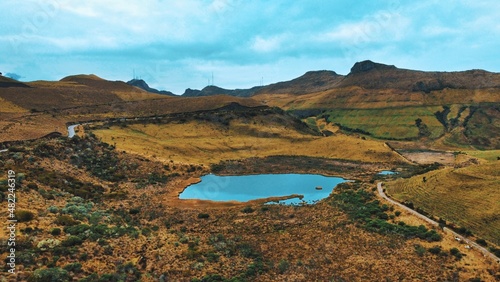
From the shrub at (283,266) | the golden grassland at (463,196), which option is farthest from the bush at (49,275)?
the golden grassland at (463,196)

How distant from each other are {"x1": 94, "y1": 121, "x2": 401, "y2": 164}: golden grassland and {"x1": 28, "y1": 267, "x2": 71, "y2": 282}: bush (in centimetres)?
5409

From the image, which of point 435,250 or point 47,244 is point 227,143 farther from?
point 47,244

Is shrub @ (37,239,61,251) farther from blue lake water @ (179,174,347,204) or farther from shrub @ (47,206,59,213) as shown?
blue lake water @ (179,174,347,204)

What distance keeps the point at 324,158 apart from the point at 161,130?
51.9 meters

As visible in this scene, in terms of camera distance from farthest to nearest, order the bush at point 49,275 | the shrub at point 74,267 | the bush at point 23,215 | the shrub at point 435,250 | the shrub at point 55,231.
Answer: the shrub at point 435,250 → the bush at point 23,215 → the shrub at point 55,231 → the shrub at point 74,267 → the bush at point 49,275

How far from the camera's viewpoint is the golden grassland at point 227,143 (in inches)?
3489

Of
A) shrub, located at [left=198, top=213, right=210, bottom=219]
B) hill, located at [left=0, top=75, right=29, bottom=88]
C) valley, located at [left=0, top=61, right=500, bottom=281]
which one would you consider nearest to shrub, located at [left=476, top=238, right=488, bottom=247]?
valley, located at [left=0, top=61, right=500, bottom=281]

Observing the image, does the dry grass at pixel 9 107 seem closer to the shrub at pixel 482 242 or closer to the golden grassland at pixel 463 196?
the golden grassland at pixel 463 196

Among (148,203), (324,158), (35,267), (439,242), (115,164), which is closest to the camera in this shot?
(35,267)

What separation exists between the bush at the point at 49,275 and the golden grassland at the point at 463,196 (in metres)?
40.2

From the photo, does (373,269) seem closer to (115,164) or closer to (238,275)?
(238,275)

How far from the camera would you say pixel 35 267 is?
2575 centimetres

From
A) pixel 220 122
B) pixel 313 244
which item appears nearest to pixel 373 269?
pixel 313 244

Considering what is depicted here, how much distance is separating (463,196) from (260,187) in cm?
3486
